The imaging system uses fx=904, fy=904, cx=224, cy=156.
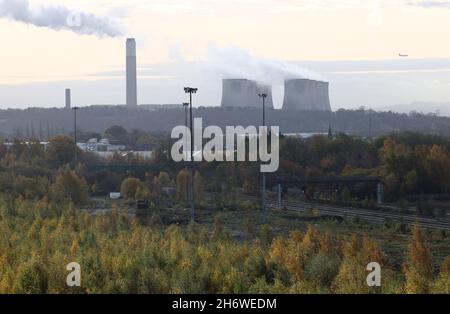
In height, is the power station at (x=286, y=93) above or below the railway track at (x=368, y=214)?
above

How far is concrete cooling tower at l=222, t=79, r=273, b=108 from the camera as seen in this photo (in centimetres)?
8025

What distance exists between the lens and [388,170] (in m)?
35.9

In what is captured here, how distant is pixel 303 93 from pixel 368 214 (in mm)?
52316

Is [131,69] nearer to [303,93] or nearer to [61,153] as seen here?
[303,93]

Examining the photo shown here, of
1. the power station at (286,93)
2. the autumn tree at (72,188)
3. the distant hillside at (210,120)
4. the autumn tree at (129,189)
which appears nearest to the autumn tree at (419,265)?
the autumn tree at (72,188)

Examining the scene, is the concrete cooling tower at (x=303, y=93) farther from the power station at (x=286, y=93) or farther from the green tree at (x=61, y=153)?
the green tree at (x=61, y=153)

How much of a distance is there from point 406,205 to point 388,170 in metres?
4.59

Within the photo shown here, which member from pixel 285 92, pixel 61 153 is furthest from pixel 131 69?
pixel 61 153

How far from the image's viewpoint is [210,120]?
94.1 m

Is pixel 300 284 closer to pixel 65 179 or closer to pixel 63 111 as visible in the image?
pixel 65 179

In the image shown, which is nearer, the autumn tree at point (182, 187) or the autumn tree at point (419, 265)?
the autumn tree at point (419, 265)

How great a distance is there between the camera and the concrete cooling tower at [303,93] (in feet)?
261

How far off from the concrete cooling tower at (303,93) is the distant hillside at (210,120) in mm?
7684
